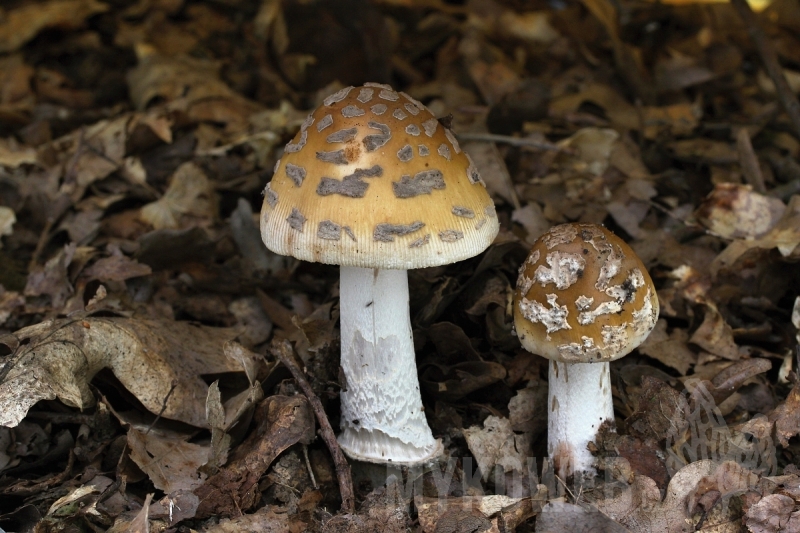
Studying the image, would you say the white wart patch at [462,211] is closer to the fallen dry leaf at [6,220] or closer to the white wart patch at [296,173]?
the white wart patch at [296,173]

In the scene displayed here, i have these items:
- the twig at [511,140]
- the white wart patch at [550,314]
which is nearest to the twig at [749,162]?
the twig at [511,140]

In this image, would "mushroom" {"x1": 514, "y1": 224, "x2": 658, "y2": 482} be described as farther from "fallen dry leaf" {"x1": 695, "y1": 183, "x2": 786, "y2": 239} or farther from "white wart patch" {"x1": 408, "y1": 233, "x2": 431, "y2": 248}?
"fallen dry leaf" {"x1": 695, "y1": 183, "x2": 786, "y2": 239}

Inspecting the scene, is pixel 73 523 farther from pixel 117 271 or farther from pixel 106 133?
pixel 106 133

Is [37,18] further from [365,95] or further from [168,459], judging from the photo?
[168,459]

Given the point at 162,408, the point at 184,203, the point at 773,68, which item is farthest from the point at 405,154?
the point at 773,68

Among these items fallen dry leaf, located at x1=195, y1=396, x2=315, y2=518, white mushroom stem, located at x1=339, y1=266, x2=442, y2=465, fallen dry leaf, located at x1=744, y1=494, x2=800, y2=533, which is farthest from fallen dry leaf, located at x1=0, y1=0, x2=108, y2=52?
fallen dry leaf, located at x1=744, y1=494, x2=800, y2=533

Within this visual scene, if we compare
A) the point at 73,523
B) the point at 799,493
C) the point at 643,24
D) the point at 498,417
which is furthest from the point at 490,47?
the point at 73,523
